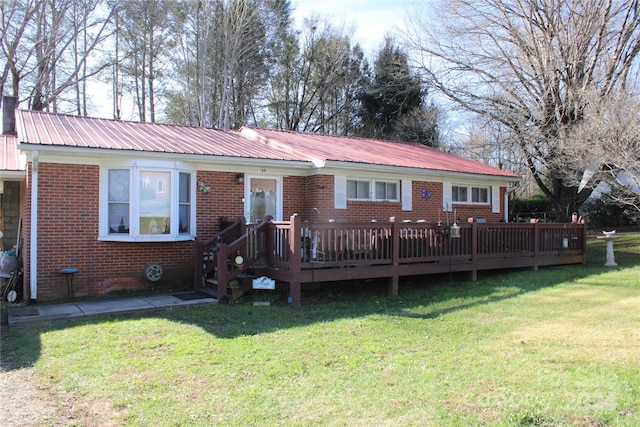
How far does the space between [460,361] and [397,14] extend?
18.2 m

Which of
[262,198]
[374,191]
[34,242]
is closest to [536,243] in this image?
[374,191]

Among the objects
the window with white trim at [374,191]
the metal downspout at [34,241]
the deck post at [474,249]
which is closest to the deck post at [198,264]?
the metal downspout at [34,241]

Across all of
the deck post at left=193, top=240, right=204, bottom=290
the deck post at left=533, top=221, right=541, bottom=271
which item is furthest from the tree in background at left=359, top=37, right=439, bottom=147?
the deck post at left=193, top=240, right=204, bottom=290

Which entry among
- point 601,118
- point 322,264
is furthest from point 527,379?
point 601,118

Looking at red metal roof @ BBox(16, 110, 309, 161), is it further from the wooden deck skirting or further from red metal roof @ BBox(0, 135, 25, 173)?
the wooden deck skirting

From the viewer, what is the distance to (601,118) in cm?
1219

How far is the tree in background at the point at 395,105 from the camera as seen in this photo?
24.4 m

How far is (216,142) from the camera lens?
12336 millimetres

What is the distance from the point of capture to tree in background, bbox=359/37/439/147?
79.9ft

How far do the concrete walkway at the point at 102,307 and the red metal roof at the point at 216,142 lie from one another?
290 centimetres

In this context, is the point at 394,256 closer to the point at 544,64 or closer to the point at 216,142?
the point at 216,142

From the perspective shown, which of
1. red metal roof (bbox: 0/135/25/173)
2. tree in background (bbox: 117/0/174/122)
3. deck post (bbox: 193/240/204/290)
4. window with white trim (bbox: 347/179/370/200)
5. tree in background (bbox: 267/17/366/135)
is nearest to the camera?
deck post (bbox: 193/240/204/290)

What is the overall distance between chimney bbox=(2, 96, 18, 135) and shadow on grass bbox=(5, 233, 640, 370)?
10730 mm

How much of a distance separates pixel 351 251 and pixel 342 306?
47.3 inches
